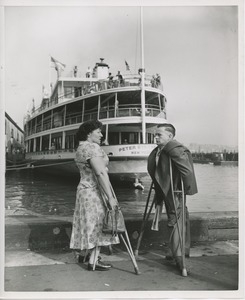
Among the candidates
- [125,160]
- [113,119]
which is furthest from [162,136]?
[113,119]

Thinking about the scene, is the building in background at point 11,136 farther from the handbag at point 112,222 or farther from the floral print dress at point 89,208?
the handbag at point 112,222

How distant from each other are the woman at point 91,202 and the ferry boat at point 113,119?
684 cm

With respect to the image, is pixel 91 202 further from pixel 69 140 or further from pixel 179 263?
pixel 69 140

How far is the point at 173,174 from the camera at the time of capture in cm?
286

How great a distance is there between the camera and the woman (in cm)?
266

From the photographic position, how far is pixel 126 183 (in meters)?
12.0

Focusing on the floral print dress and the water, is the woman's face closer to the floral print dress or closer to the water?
the floral print dress

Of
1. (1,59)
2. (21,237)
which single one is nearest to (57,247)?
(21,237)

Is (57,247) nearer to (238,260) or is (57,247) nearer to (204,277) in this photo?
(204,277)

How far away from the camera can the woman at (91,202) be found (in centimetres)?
266

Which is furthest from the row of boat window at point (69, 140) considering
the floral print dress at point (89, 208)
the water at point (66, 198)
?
the floral print dress at point (89, 208)

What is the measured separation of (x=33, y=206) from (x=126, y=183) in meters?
3.89

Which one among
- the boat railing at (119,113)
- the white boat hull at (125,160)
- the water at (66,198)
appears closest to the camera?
the water at (66,198)

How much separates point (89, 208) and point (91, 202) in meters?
0.05
